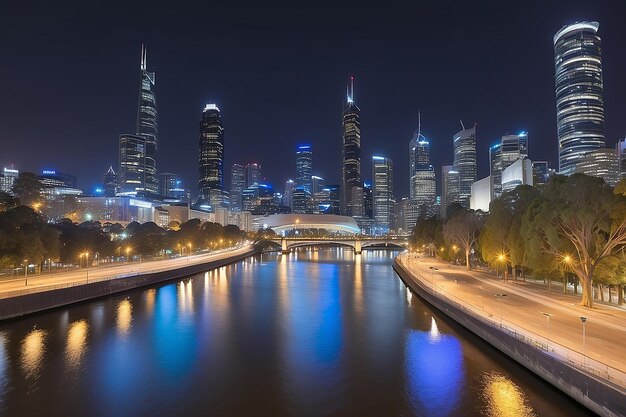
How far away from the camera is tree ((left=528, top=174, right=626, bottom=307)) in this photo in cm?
2617

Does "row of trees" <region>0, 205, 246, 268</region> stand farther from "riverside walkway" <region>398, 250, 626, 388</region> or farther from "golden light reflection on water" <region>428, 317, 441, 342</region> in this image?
"riverside walkway" <region>398, 250, 626, 388</region>

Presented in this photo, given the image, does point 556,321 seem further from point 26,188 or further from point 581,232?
point 26,188

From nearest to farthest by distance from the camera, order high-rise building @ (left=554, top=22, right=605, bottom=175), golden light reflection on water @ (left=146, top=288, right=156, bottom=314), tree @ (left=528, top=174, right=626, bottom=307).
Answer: tree @ (left=528, top=174, right=626, bottom=307), golden light reflection on water @ (left=146, top=288, right=156, bottom=314), high-rise building @ (left=554, top=22, right=605, bottom=175)

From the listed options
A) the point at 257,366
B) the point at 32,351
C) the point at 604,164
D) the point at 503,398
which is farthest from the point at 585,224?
the point at 604,164

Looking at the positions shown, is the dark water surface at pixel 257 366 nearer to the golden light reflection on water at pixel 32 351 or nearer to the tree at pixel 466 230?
the golden light reflection on water at pixel 32 351

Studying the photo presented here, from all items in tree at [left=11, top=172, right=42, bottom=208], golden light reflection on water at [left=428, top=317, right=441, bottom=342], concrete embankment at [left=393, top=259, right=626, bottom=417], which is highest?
tree at [left=11, top=172, right=42, bottom=208]

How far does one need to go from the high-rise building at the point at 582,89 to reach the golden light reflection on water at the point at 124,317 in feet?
644

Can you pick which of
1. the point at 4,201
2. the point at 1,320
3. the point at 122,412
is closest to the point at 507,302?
the point at 122,412

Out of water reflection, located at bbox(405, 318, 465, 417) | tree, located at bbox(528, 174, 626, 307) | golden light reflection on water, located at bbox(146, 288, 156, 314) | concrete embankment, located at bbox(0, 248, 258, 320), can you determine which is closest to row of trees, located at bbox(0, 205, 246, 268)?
concrete embankment, located at bbox(0, 248, 258, 320)

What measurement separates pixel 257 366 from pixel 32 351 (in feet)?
42.9

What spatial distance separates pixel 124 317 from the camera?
3506 centimetres

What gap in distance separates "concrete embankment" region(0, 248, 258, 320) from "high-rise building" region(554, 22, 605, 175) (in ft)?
614

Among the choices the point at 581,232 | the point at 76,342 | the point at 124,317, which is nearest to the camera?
the point at 76,342

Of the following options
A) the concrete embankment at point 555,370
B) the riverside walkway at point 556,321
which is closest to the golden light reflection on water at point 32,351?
the concrete embankment at point 555,370
